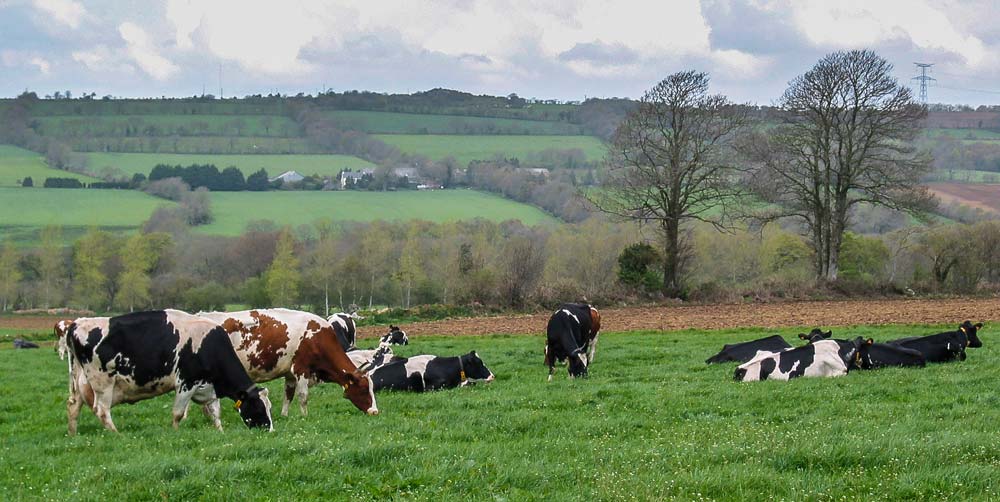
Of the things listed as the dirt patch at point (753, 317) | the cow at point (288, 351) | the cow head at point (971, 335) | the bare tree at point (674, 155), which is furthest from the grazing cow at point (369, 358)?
the bare tree at point (674, 155)

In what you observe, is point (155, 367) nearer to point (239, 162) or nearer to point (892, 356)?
point (892, 356)

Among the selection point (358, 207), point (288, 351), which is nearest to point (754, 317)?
point (288, 351)

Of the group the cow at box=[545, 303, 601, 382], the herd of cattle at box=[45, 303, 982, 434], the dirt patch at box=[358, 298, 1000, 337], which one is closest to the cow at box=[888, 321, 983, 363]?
the herd of cattle at box=[45, 303, 982, 434]

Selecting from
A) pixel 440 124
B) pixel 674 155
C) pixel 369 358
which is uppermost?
pixel 440 124

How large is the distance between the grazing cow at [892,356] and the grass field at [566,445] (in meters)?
0.59

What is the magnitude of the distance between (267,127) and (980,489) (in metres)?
153

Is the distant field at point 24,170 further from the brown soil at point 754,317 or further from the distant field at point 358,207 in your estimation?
the brown soil at point 754,317

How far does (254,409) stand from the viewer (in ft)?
41.8

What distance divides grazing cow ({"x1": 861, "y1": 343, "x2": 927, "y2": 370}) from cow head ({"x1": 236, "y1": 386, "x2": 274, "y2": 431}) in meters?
11.7

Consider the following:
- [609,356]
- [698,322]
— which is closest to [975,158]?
[698,322]

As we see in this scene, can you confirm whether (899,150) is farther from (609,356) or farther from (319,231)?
(319,231)

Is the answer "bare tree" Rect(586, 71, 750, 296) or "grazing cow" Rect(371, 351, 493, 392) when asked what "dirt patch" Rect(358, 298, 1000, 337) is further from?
"grazing cow" Rect(371, 351, 493, 392)

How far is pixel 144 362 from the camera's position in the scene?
12.8 meters

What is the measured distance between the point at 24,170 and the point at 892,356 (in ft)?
437
